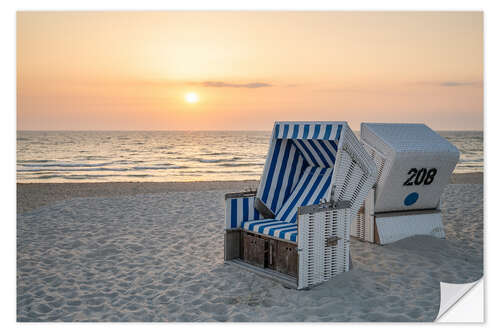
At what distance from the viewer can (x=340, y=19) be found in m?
5.23

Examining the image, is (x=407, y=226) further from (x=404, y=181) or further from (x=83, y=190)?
(x=83, y=190)

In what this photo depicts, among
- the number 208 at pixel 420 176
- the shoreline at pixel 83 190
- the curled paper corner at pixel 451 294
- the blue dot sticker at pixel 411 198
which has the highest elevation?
the number 208 at pixel 420 176

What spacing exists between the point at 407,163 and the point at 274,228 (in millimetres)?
2181

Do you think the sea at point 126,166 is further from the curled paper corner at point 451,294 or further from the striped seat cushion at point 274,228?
the striped seat cushion at point 274,228

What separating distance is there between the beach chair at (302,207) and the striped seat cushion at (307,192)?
0.01 metres

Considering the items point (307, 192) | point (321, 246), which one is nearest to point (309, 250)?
point (321, 246)

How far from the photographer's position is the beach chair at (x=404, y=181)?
224 inches

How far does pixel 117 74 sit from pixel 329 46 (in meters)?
3.20

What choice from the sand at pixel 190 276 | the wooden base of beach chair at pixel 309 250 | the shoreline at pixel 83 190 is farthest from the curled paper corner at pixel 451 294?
the shoreline at pixel 83 190

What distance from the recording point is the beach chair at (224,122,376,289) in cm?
441

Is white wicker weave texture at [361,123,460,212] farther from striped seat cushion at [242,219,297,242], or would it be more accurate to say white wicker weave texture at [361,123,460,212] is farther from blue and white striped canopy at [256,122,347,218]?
striped seat cushion at [242,219,297,242]

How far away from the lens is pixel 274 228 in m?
4.71
